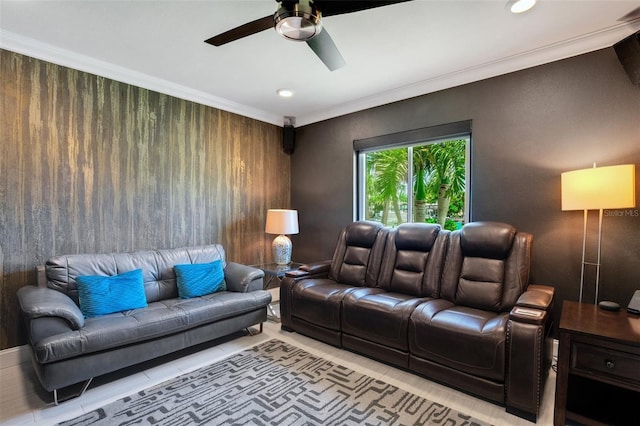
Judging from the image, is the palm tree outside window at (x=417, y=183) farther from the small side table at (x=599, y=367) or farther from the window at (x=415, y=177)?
the small side table at (x=599, y=367)

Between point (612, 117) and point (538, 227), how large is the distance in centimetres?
99

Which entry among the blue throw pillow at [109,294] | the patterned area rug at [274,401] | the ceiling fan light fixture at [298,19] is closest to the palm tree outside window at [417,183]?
the patterned area rug at [274,401]

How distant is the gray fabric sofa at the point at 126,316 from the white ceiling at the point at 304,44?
1809mm

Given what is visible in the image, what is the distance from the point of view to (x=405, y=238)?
3088 mm

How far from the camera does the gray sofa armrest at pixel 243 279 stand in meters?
3.17

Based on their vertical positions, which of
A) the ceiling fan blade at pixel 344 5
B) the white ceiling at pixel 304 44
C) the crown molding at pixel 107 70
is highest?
the white ceiling at pixel 304 44

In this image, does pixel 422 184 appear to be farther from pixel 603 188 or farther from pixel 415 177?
pixel 603 188

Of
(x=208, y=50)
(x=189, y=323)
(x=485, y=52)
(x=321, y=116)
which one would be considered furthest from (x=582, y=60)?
(x=189, y=323)

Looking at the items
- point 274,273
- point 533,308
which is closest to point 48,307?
point 274,273

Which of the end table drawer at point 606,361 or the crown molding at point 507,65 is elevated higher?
the crown molding at point 507,65

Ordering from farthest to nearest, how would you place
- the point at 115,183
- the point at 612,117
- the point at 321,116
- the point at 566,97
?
the point at 321,116 < the point at 115,183 < the point at 566,97 < the point at 612,117

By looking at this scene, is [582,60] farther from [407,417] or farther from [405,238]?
[407,417]

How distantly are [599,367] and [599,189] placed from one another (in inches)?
45.4

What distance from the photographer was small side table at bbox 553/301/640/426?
1.60 metres
